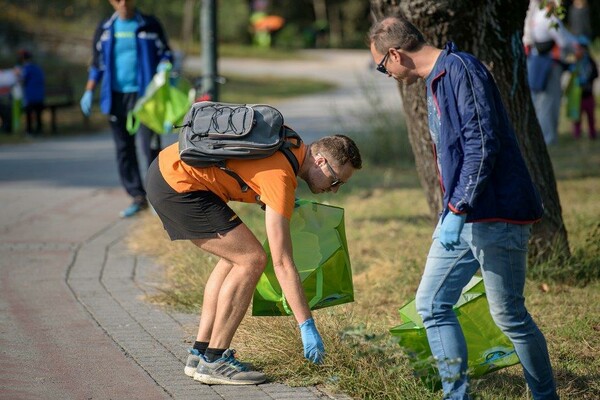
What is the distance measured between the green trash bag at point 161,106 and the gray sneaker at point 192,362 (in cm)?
375

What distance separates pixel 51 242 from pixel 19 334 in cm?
263

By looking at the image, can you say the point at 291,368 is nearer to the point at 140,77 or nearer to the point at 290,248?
the point at 290,248

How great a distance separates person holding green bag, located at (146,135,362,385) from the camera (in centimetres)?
430

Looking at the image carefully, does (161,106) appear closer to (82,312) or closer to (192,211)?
(82,312)

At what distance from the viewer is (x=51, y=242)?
8055 mm

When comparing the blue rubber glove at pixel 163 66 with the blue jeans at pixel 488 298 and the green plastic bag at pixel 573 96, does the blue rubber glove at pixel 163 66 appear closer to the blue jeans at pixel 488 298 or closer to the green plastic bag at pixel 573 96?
the blue jeans at pixel 488 298

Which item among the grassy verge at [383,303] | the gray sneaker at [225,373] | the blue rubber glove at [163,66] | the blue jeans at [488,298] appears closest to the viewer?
the blue jeans at [488,298]

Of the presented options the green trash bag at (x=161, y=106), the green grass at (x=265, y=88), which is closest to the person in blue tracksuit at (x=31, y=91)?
the green grass at (x=265, y=88)

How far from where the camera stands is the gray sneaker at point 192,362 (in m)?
4.70

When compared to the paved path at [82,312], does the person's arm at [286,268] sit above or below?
above

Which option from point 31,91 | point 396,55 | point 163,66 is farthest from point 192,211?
point 31,91

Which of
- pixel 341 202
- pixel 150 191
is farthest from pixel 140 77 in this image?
pixel 150 191

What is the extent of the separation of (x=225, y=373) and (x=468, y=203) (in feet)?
4.87

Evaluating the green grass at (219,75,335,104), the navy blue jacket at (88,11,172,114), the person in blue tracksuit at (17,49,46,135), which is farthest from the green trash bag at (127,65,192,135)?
the green grass at (219,75,335,104)
